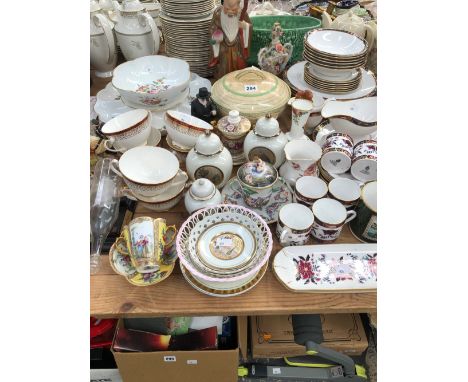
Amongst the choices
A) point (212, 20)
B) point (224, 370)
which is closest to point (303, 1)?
point (212, 20)

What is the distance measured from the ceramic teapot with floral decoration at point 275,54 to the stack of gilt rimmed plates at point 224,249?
0.73 m

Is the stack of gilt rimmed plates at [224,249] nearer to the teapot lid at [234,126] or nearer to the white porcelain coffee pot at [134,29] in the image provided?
the teapot lid at [234,126]

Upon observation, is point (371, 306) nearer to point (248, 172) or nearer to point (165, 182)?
point (248, 172)

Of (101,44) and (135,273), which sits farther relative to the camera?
(101,44)

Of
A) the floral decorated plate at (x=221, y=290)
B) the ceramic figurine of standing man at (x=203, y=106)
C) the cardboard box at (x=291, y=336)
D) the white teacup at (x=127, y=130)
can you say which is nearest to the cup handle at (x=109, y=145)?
the white teacup at (x=127, y=130)

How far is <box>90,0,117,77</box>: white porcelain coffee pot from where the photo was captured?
4.73ft

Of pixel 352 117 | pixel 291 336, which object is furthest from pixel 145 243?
pixel 352 117

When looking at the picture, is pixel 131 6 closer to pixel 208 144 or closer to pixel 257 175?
pixel 208 144

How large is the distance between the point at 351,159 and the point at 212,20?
2.43ft

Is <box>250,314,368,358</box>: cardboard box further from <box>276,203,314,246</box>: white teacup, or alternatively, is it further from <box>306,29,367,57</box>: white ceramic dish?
<box>306,29,367,57</box>: white ceramic dish

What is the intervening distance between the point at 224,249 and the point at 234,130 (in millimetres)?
387

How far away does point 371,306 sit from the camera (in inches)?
34.9

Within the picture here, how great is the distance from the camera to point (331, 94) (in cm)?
138

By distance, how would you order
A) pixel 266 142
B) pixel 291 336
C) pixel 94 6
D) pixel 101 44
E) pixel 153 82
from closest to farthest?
pixel 266 142
pixel 291 336
pixel 153 82
pixel 101 44
pixel 94 6
